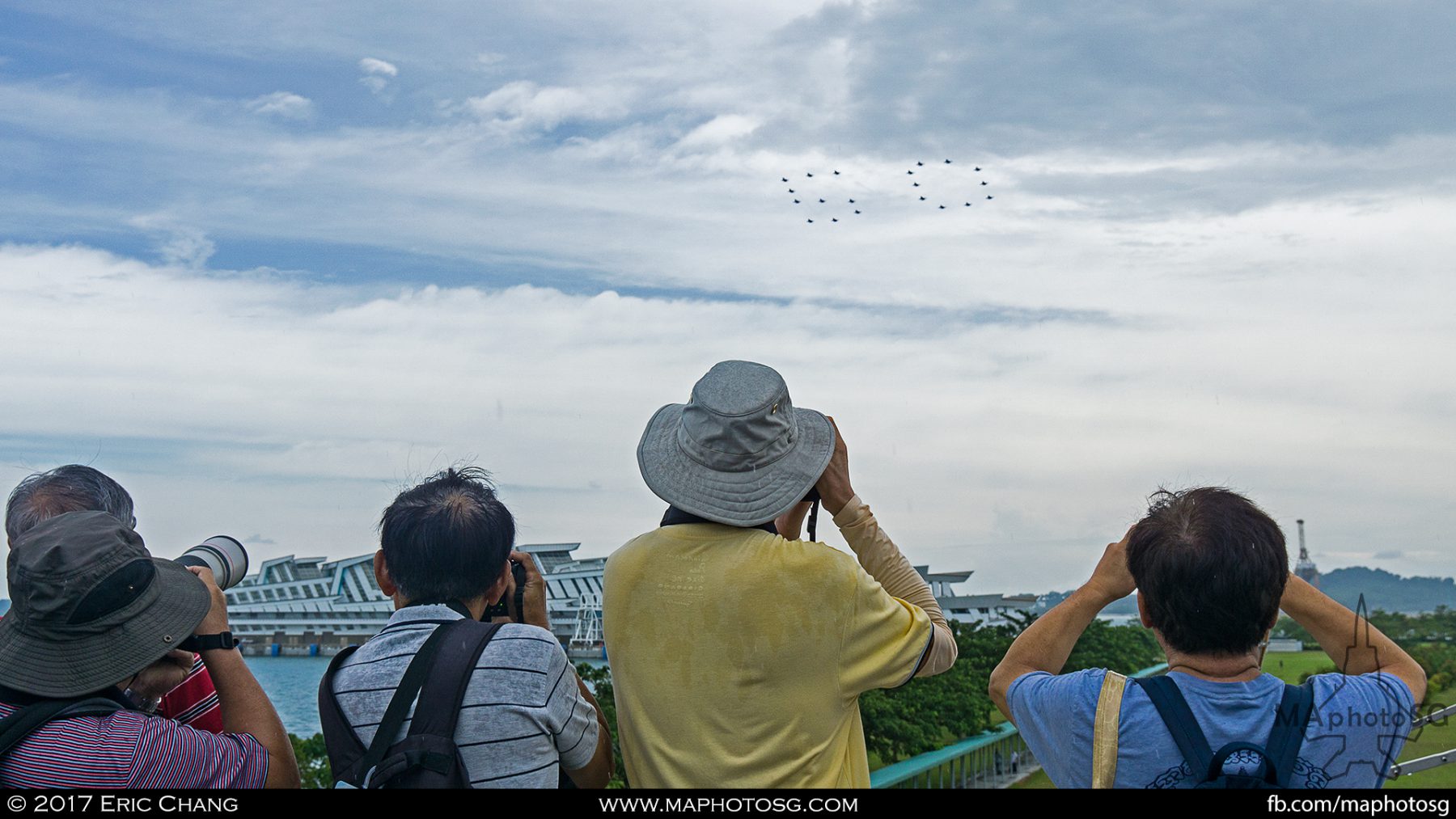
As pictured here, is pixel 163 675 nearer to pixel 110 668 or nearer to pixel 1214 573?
pixel 110 668

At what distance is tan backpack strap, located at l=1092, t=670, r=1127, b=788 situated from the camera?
8.40ft

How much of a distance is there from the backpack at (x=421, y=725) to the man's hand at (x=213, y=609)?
18.5 inches

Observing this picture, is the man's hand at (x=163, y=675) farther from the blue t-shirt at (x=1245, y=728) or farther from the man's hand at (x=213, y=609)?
the blue t-shirt at (x=1245, y=728)

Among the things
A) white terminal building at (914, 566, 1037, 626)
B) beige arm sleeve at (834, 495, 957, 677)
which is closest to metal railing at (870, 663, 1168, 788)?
white terminal building at (914, 566, 1037, 626)

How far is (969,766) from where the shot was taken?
62.3 ft

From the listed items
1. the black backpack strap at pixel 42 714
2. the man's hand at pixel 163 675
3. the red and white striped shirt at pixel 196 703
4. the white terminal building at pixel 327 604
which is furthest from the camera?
the white terminal building at pixel 327 604

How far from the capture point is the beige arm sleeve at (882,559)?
3.23 m

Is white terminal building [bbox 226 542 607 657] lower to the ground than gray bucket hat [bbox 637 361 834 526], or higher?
lower

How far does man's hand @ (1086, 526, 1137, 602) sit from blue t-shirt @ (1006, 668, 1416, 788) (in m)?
0.28

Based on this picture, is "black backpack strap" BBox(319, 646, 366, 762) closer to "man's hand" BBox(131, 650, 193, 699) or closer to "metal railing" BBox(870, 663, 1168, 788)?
"man's hand" BBox(131, 650, 193, 699)

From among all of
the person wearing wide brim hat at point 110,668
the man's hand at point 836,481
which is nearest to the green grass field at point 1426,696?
the man's hand at point 836,481

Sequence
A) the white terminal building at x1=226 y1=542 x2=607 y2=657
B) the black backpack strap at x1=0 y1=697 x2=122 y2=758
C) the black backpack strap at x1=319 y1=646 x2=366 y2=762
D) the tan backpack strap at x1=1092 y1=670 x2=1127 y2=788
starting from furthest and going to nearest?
1. the white terminal building at x1=226 y1=542 x2=607 y2=657
2. the black backpack strap at x1=319 y1=646 x2=366 y2=762
3. the black backpack strap at x1=0 y1=697 x2=122 y2=758
4. the tan backpack strap at x1=1092 y1=670 x2=1127 y2=788

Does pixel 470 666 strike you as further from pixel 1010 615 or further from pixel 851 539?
pixel 1010 615
